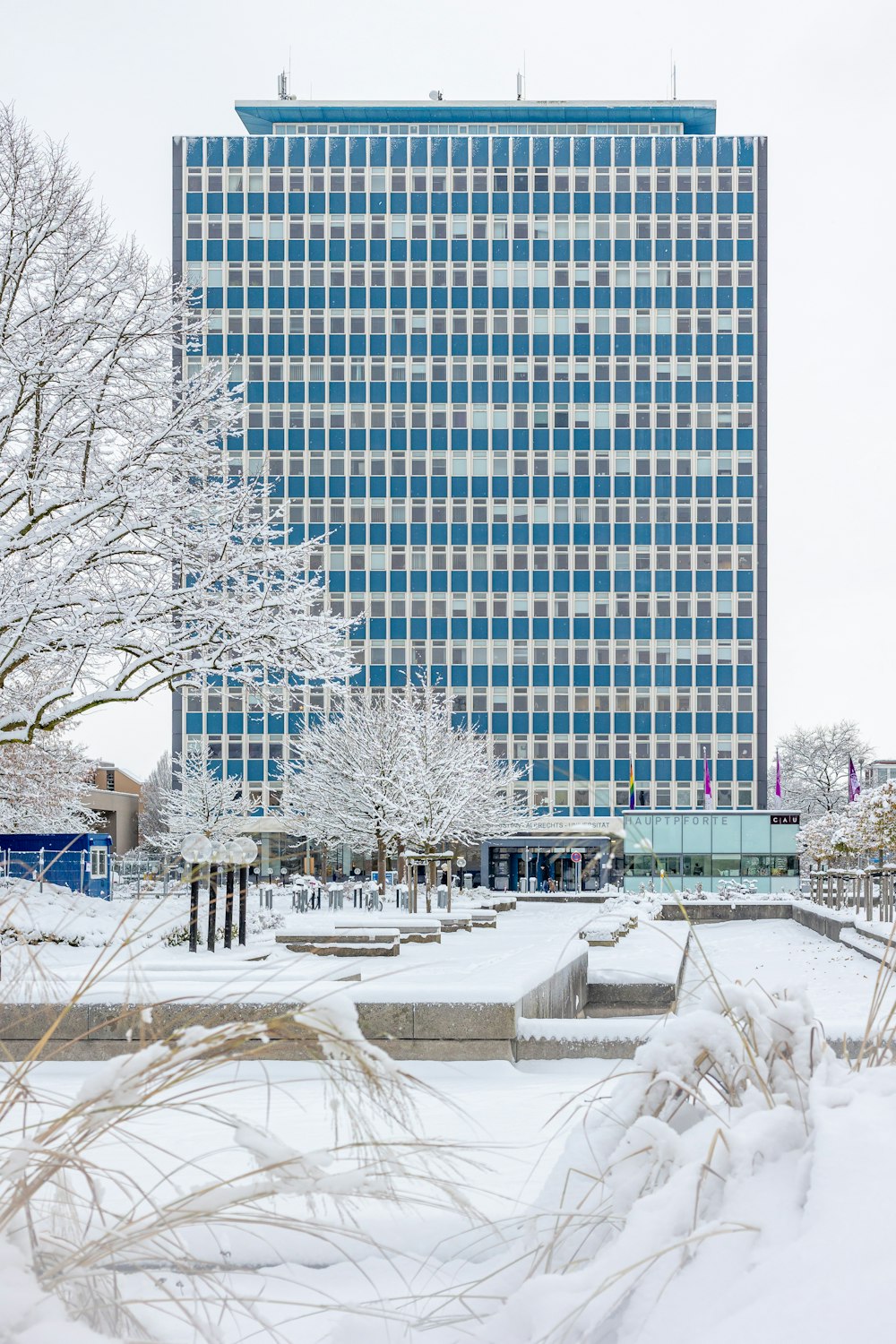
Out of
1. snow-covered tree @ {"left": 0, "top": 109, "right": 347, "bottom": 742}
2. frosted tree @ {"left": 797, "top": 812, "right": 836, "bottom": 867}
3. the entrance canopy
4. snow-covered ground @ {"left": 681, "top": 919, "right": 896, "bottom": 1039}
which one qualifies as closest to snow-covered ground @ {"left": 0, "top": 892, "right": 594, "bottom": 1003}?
snow-covered ground @ {"left": 681, "top": 919, "right": 896, "bottom": 1039}

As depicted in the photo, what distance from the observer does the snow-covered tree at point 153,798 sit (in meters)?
99.8

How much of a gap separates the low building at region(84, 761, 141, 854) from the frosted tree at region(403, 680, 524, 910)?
34270mm

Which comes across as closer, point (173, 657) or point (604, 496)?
point (173, 657)

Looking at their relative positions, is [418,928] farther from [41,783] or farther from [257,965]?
[41,783]

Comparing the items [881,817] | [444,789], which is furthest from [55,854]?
[444,789]

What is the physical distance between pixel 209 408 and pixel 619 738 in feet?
203

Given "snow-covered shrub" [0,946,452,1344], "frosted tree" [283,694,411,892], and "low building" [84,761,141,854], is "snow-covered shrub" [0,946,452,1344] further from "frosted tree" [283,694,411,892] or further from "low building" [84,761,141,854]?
"low building" [84,761,141,854]

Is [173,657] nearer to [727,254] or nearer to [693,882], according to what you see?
[693,882]

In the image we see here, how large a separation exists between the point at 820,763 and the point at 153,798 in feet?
185

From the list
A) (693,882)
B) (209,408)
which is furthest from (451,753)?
(209,408)

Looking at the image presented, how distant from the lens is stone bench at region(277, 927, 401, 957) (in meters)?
17.6

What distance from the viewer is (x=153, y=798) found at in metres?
109

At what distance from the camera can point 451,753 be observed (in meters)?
47.5

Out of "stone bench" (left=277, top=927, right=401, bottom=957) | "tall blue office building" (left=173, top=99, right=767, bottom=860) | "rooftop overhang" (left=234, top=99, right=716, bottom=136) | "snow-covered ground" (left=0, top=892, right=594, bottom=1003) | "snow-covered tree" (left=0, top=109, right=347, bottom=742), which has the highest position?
"rooftop overhang" (left=234, top=99, right=716, bottom=136)
